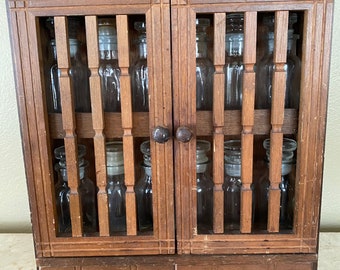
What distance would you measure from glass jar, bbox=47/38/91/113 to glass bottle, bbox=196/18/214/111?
20 centimetres

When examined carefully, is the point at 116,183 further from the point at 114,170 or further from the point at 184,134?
the point at 184,134

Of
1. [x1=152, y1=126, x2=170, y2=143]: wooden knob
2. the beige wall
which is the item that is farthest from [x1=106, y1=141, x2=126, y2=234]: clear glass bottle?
the beige wall

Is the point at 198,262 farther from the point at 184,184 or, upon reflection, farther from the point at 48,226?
the point at 48,226

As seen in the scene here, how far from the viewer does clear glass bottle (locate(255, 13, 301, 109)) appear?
643 mm

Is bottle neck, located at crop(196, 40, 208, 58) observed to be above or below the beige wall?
above

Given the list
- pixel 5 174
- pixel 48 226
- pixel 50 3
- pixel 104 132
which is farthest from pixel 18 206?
pixel 50 3

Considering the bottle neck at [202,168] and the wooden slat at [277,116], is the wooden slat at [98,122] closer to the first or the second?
the bottle neck at [202,168]

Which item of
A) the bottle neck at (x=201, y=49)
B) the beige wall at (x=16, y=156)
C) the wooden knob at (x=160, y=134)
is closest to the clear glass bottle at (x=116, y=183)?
the wooden knob at (x=160, y=134)

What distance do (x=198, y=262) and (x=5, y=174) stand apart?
630 millimetres

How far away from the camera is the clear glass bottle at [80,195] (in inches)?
27.2

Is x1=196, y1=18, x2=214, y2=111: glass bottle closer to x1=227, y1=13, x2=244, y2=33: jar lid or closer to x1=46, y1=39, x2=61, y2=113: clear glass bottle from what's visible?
x1=227, y1=13, x2=244, y2=33: jar lid

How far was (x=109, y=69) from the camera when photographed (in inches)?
26.6

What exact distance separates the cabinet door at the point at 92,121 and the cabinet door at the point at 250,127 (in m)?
0.03

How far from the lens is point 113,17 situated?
630 millimetres
